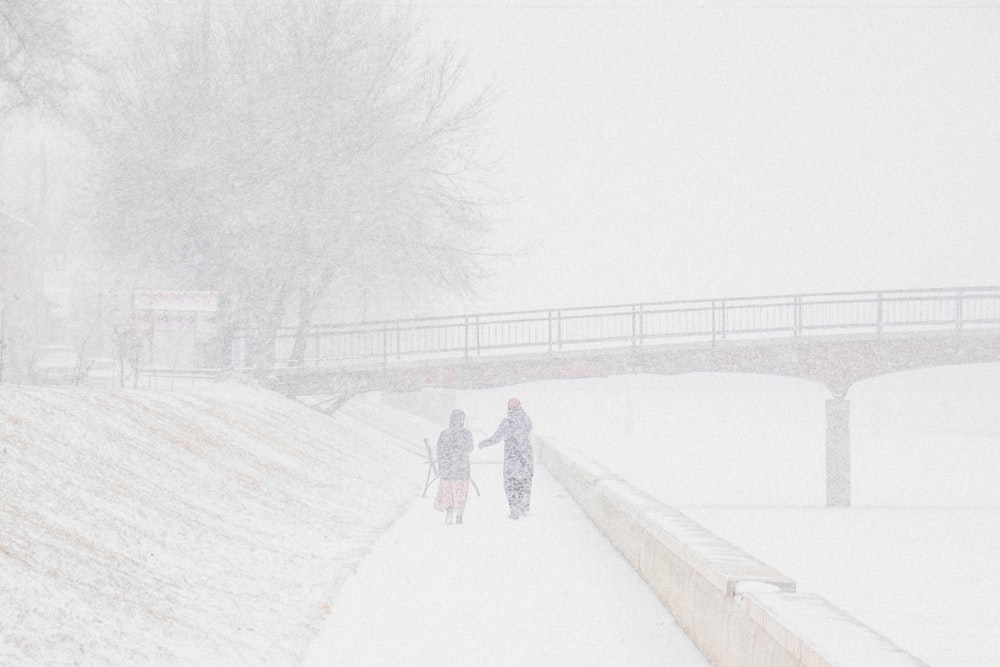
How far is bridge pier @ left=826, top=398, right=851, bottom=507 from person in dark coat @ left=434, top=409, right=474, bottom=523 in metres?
20.4

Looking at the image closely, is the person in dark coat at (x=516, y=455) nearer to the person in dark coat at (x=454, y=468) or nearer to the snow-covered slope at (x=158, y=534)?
the person in dark coat at (x=454, y=468)

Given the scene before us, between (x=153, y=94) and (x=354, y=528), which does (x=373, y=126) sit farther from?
(x=354, y=528)

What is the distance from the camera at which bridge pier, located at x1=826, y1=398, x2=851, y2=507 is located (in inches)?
1401

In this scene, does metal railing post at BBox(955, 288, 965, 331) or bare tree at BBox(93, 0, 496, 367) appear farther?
metal railing post at BBox(955, 288, 965, 331)

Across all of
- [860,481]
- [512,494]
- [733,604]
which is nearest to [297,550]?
[512,494]

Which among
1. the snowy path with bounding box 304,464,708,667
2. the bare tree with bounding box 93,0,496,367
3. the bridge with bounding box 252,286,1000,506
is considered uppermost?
the bare tree with bounding box 93,0,496,367

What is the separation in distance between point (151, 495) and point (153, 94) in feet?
69.3

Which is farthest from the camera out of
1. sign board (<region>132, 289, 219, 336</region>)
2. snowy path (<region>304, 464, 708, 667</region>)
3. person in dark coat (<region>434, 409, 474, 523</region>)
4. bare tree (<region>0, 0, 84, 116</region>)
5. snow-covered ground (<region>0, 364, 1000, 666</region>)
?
sign board (<region>132, 289, 219, 336</region>)

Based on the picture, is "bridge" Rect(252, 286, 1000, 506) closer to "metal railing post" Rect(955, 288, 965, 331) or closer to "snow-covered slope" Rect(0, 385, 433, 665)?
"metal railing post" Rect(955, 288, 965, 331)

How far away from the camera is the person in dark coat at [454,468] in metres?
16.9

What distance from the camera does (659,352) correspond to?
3456cm

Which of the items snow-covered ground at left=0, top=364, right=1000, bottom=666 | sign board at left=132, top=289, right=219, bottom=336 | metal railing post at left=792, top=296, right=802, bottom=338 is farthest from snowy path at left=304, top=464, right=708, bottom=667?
metal railing post at left=792, top=296, right=802, bottom=338

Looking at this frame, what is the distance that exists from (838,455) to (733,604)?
97.4ft

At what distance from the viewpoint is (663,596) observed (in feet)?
34.5
